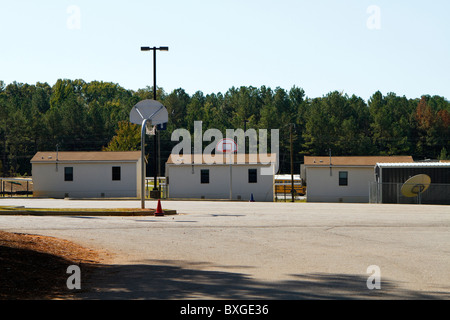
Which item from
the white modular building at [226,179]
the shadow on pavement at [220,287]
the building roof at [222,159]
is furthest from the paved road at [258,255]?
the building roof at [222,159]

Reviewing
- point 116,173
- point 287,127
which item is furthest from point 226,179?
point 287,127

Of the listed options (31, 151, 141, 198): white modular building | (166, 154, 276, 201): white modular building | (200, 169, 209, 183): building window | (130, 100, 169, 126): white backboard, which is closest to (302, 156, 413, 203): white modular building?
(166, 154, 276, 201): white modular building

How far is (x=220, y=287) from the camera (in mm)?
8758

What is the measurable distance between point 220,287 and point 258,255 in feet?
11.8

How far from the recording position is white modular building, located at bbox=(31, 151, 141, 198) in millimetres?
52500

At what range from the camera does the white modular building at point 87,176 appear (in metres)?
52.5

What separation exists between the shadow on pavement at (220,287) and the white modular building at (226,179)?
41625 mm

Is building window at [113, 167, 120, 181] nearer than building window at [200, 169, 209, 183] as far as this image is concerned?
No

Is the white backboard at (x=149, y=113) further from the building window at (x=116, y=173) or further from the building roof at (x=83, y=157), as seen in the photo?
the building window at (x=116, y=173)

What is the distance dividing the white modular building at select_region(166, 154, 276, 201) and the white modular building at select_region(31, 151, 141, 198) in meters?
3.71

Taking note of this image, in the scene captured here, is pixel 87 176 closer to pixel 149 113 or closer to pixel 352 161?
pixel 352 161

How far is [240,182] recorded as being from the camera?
171 feet

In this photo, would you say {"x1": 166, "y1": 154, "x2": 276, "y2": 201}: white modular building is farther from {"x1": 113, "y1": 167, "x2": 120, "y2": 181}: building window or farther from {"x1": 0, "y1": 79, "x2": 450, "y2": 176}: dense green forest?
{"x1": 0, "y1": 79, "x2": 450, "y2": 176}: dense green forest
